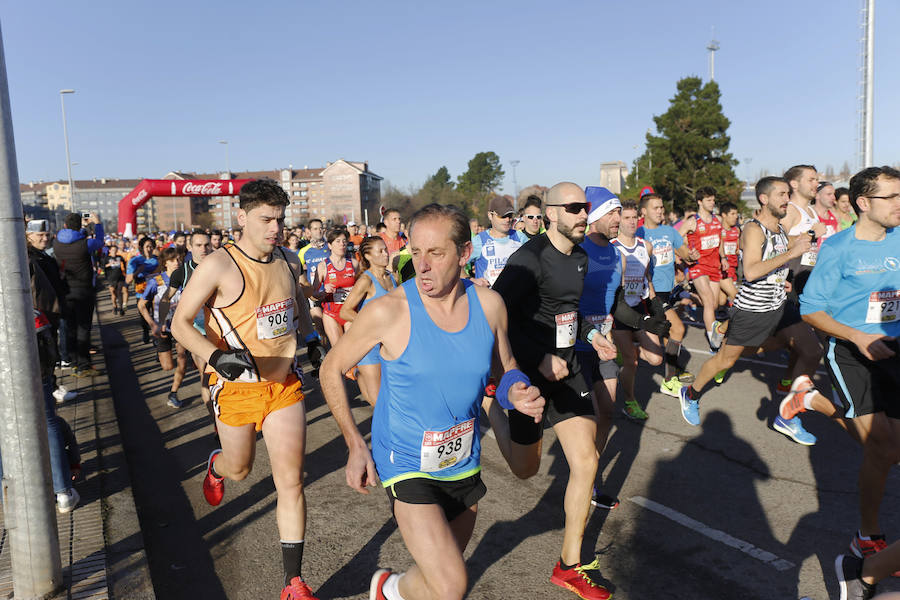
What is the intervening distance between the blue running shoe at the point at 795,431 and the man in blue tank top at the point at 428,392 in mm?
4129

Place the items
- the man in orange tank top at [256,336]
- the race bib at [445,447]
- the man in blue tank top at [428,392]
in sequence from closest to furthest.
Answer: the man in blue tank top at [428,392], the race bib at [445,447], the man in orange tank top at [256,336]

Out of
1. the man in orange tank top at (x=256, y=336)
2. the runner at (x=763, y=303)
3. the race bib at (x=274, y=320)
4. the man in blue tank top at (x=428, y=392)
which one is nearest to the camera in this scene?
the man in blue tank top at (x=428, y=392)

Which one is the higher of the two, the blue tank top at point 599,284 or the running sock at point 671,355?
the blue tank top at point 599,284

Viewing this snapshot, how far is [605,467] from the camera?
18.2 ft

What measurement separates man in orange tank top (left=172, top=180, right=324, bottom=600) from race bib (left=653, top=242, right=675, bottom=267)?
223 inches

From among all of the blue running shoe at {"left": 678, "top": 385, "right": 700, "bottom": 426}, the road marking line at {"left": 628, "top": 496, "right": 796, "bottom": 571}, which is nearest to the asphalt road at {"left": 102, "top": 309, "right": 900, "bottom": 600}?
the road marking line at {"left": 628, "top": 496, "right": 796, "bottom": 571}

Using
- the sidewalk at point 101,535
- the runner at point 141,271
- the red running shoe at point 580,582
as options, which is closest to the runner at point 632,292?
the red running shoe at point 580,582

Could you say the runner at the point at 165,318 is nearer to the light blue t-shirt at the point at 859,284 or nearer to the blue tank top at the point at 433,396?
the blue tank top at the point at 433,396

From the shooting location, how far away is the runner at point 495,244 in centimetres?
777

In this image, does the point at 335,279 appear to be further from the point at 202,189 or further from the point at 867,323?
the point at 202,189

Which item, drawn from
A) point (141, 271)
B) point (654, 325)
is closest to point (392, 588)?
point (654, 325)

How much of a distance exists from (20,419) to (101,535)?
1.09 meters

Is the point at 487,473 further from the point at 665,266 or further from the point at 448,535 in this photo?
the point at 665,266

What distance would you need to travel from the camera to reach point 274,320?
4.15 m
